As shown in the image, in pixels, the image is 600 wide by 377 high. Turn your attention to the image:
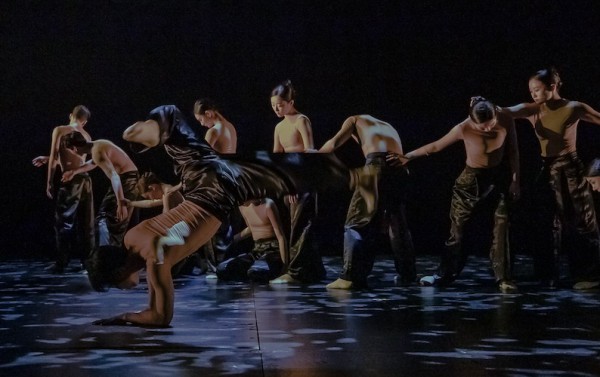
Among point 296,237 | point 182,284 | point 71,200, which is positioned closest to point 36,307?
point 182,284

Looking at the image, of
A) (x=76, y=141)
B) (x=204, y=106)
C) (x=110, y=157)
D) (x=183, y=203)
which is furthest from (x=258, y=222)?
(x=183, y=203)

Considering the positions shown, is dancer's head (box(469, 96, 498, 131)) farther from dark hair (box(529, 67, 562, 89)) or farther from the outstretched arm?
dark hair (box(529, 67, 562, 89))

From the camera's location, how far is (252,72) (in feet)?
27.3

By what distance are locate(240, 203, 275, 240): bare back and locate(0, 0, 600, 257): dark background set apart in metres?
1.69

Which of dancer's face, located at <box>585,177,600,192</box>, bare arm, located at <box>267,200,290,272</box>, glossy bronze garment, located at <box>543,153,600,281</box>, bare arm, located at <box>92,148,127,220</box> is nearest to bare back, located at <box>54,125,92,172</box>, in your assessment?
bare arm, located at <box>92,148,127,220</box>

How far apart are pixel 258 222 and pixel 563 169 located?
2.18m

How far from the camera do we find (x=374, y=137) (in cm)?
592

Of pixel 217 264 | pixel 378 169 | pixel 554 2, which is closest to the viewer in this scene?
pixel 378 169

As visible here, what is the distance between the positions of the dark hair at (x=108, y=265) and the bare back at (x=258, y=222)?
265 cm

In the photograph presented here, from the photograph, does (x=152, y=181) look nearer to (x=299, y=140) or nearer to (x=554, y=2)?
(x=299, y=140)

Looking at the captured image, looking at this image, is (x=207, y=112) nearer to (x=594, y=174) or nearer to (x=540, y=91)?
(x=540, y=91)

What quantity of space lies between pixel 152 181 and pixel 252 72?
193 cm

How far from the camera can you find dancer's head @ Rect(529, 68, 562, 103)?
5844 millimetres

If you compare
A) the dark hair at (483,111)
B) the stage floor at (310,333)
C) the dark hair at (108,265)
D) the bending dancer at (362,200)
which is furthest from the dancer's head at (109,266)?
the dark hair at (483,111)
